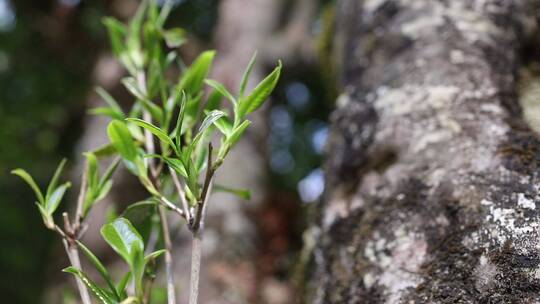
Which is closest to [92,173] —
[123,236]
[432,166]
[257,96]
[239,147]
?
[123,236]

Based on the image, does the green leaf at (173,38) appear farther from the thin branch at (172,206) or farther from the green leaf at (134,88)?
the thin branch at (172,206)

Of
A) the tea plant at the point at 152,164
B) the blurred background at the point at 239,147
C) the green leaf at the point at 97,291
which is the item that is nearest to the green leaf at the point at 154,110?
the tea plant at the point at 152,164

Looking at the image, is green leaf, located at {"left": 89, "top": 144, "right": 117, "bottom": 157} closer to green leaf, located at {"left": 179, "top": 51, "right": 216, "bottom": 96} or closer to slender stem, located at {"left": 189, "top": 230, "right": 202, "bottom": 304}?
green leaf, located at {"left": 179, "top": 51, "right": 216, "bottom": 96}

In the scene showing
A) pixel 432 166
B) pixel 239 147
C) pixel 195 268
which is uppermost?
pixel 195 268

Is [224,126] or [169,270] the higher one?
[224,126]

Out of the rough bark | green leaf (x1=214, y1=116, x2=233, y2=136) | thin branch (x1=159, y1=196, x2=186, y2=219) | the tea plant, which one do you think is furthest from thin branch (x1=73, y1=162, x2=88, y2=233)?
the rough bark

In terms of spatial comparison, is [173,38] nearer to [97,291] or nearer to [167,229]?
[167,229]

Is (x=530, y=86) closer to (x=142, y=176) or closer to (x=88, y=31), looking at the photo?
(x=142, y=176)
